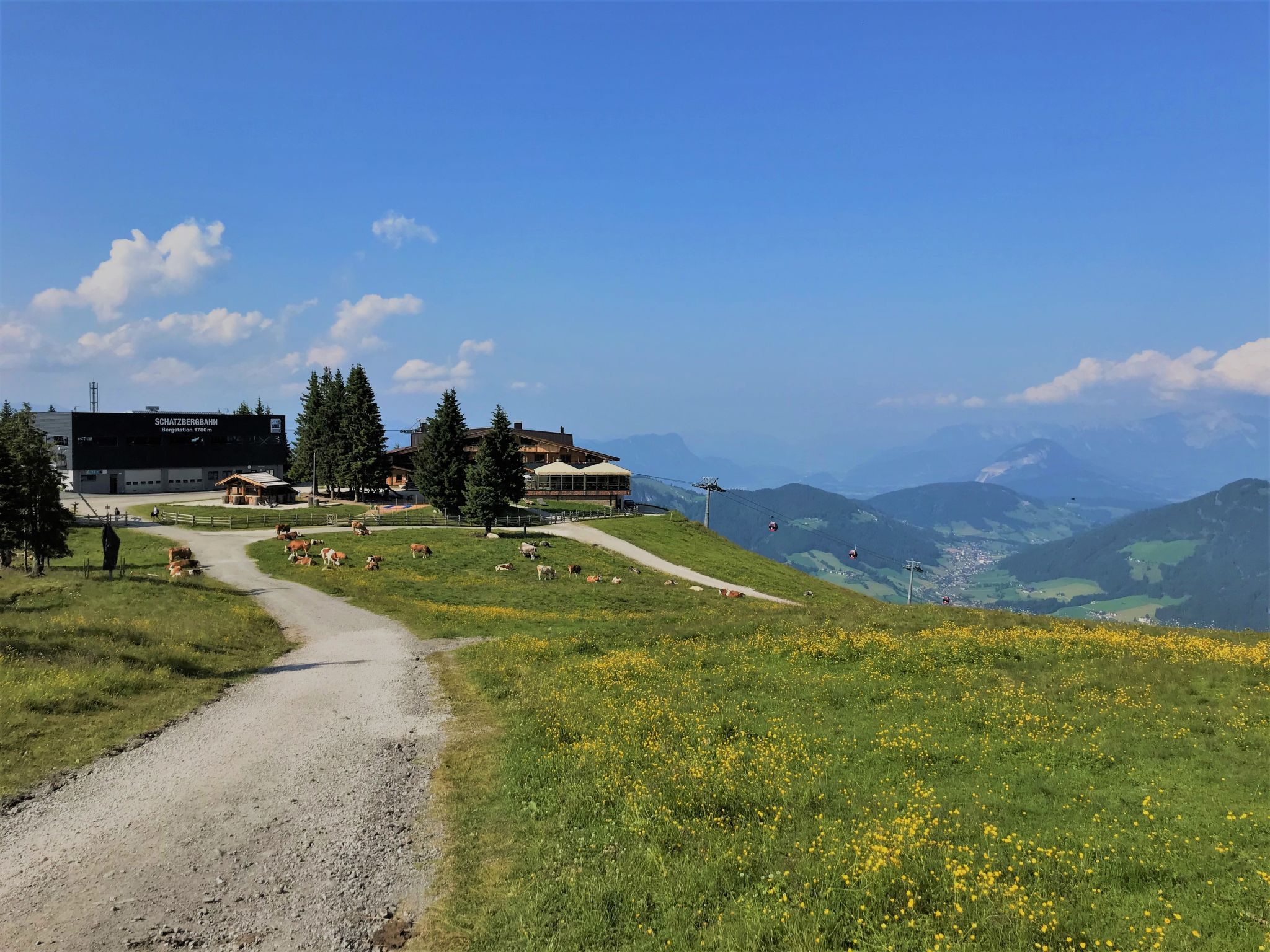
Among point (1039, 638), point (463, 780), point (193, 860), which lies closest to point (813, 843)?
point (463, 780)

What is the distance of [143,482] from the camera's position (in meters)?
96.0

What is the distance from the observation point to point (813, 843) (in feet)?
33.6

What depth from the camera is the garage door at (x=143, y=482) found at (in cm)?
9462

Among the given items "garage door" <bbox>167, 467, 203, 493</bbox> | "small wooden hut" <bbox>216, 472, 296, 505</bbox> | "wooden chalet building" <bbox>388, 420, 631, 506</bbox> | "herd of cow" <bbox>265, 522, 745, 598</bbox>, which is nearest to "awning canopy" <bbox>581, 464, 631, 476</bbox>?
"wooden chalet building" <bbox>388, 420, 631, 506</bbox>

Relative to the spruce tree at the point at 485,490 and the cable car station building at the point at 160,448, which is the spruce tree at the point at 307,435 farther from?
the spruce tree at the point at 485,490

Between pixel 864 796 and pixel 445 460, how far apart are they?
6854cm

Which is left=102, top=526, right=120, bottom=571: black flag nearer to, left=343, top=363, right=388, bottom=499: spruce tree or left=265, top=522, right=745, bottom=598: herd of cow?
left=265, top=522, right=745, bottom=598: herd of cow

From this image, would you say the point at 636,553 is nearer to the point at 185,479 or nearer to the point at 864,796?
the point at 864,796

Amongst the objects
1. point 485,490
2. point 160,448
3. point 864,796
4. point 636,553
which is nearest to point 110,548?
point 485,490

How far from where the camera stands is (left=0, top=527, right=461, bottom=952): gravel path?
8930mm

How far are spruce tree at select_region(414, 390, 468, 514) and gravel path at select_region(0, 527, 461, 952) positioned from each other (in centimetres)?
5571

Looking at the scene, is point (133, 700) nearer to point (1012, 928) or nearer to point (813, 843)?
point (813, 843)

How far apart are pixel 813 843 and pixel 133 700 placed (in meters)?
18.0

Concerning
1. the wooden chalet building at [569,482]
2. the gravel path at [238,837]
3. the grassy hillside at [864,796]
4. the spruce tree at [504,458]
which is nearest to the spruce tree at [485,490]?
the spruce tree at [504,458]
